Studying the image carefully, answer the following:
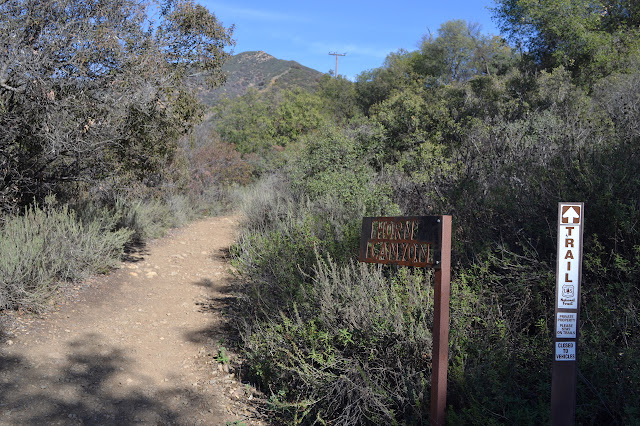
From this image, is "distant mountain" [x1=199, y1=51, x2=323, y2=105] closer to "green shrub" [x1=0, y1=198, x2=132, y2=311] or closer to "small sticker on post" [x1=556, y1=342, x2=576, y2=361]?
"green shrub" [x1=0, y1=198, x2=132, y2=311]

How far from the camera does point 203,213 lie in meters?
16.0

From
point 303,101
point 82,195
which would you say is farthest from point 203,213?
point 303,101

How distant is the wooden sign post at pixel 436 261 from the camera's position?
3098mm

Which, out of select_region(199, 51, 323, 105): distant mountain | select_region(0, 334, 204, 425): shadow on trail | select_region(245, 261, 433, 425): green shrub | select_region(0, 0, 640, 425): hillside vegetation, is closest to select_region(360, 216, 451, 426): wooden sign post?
select_region(0, 0, 640, 425): hillside vegetation

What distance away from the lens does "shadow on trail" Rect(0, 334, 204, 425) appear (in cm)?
401

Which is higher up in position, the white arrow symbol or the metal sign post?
the white arrow symbol

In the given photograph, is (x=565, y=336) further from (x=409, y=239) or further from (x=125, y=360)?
(x=125, y=360)

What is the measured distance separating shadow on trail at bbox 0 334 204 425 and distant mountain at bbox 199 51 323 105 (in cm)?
5478

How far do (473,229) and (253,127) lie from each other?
2615 centimetres

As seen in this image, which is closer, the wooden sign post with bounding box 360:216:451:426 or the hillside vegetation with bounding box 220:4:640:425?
the wooden sign post with bounding box 360:216:451:426

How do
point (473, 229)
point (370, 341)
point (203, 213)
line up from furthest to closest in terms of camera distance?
point (203, 213) → point (473, 229) → point (370, 341)

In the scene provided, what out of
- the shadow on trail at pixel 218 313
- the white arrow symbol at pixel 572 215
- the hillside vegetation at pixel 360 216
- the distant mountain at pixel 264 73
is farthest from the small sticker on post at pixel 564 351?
the distant mountain at pixel 264 73

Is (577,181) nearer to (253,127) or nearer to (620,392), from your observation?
(620,392)

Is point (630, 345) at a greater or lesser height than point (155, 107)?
lesser
